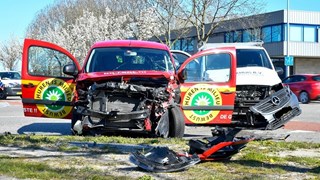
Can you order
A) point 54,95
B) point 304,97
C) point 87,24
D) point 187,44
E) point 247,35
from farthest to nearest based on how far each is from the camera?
point 187,44 < point 87,24 < point 247,35 < point 304,97 < point 54,95

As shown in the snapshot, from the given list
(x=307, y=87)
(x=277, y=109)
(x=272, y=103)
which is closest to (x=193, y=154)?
(x=277, y=109)

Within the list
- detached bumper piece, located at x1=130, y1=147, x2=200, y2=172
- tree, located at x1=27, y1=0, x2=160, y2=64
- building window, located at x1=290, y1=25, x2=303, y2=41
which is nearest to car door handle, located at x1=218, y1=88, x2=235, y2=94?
detached bumper piece, located at x1=130, y1=147, x2=200, y2=172

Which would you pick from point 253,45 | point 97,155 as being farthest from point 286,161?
point 253,45

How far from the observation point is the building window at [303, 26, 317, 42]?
49.4 metres

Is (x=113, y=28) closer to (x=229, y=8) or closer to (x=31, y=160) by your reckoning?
(x=229, y=8)

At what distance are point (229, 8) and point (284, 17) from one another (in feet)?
30.2

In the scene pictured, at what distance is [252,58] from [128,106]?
14.0ft

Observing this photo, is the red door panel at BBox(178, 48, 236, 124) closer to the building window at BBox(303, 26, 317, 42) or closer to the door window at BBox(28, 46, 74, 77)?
the door window at BBox(28, 46, 74, 77)

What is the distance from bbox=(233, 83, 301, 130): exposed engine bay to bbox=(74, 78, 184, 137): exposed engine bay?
2.04 metres

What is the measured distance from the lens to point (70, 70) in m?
10.5

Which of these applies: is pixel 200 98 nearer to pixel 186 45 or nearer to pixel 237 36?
pixel 237 36

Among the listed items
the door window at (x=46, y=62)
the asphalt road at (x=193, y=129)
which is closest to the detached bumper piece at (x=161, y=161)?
the asphalt road at (x=193, y=129)

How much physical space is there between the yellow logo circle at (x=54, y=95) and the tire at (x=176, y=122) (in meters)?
2.17

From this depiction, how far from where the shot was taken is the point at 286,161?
6961 millimetres
